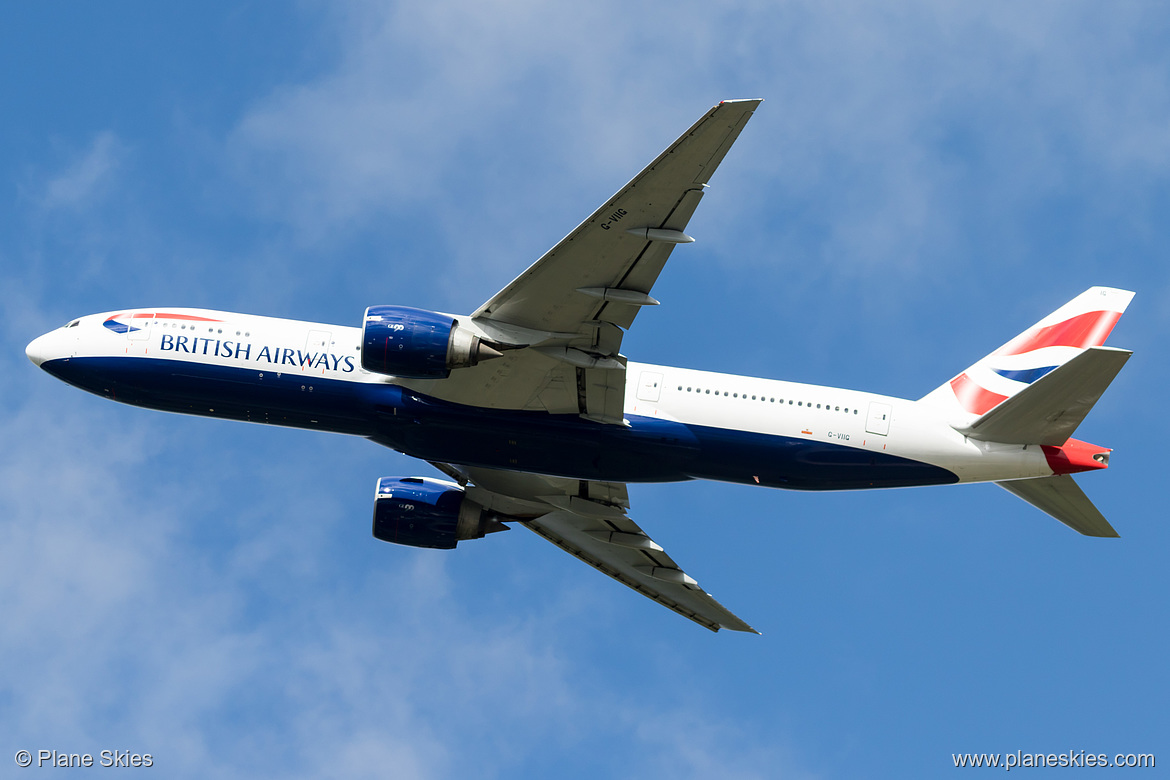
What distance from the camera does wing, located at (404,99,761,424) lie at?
25.8 meters

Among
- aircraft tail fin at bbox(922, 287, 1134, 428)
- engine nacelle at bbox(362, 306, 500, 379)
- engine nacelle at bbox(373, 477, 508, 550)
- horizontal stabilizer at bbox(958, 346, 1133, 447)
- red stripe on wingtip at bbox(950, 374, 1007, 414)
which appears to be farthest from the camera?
engine nacelle at bbox(373, 477, 508, 550)

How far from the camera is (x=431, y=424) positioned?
103ft

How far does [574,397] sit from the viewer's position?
101 ft

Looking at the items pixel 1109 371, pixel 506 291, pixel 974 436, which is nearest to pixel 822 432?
pixel 974 436

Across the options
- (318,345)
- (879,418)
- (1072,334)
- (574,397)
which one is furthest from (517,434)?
(1072,334)

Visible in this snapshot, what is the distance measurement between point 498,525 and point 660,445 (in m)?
9.07

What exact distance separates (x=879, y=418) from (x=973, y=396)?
337 centimetres

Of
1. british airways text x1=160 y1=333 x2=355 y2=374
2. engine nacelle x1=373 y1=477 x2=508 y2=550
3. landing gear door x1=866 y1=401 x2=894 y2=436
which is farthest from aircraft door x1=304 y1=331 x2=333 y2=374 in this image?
landing gear door x1=866 y1=401 x2=894 y2=436

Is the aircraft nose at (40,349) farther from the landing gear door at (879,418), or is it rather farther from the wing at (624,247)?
the landing gear door at (879,418)

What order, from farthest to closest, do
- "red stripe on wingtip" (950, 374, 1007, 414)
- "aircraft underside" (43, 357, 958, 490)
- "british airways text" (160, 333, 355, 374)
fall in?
"red stripe on wingtip" (950, 374, 1007, 414) → "british airways text" (160, 333, 355, 374) → "aircraft underside" (43, 357, 958, 490)

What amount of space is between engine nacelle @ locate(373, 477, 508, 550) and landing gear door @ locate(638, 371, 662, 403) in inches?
341

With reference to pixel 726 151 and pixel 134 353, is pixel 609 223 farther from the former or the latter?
pixel 134 353

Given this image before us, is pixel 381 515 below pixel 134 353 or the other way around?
below

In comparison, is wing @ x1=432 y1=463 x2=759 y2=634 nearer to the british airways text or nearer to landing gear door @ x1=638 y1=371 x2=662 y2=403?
landing gear door @ x1=638 y1=371 x2=662 y2=403
